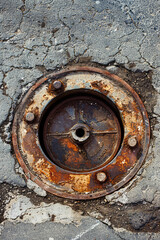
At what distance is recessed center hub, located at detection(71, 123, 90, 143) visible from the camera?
2.23 m

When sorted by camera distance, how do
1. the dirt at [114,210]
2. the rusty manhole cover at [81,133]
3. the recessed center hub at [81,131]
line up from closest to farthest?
the dirt at [114,210]
the rusty manhole cover at [81,133]
the recessed center hub at [81,131]

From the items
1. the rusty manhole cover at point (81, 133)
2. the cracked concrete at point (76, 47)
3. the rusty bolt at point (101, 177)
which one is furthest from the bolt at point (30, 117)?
the rusty bolt at point (101, 177)

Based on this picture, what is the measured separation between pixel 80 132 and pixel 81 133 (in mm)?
14

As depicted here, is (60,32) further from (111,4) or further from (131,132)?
(131,132)

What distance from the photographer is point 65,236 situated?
1.91 m

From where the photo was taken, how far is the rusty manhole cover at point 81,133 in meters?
2.07

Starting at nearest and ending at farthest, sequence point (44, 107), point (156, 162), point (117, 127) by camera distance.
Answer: point (156, 162) < point (44, 107) < point (117, 127)

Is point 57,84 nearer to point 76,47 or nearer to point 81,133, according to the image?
point 76,47

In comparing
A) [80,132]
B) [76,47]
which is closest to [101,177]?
[80,132]

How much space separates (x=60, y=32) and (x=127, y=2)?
2.29 feet

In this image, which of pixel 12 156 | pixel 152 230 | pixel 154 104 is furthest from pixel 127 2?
pixel 152 230

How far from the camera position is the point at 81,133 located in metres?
2.33

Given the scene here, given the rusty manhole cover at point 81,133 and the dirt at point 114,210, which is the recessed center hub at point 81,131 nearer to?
the rusty manhole cover at point 81,133

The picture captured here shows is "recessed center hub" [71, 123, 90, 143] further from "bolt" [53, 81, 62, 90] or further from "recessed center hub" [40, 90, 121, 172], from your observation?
"bolt" [53, 81, 62, 90]
